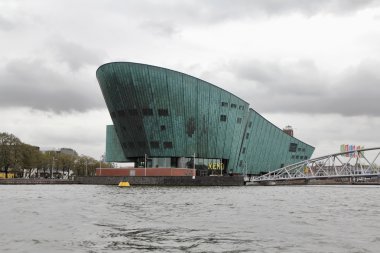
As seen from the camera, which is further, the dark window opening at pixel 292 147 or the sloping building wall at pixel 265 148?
the dark window opening at pixel 292 147

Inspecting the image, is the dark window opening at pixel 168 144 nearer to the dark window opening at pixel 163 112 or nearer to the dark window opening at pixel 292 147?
the dark window opening at pixel 163 112

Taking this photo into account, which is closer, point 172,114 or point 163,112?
point 163,112

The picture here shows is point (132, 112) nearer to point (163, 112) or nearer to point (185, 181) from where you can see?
point (163, 112)

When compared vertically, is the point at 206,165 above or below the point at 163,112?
below

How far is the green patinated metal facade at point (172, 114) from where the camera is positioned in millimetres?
113000

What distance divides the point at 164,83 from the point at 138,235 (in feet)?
297

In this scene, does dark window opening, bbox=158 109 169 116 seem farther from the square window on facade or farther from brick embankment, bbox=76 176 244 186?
brick embankment, bbox=76 176 244 186

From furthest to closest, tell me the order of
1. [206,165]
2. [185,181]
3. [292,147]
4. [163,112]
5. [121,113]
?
1. [292,147]
2. [206,165]
3. [121,113]
4. [163,112]
5. [185,181]

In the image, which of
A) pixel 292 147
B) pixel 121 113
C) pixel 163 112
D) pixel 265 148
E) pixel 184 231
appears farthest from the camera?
pixel 292 147

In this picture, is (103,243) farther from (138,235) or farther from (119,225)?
(119,225)

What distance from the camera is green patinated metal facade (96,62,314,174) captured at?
113000 millimetres

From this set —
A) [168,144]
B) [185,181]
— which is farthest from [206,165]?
[185,181]

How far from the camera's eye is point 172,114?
114 meters

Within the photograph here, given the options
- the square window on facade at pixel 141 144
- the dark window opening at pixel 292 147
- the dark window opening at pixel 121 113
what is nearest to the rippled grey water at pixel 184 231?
the square window on facade at pixel 141 144
